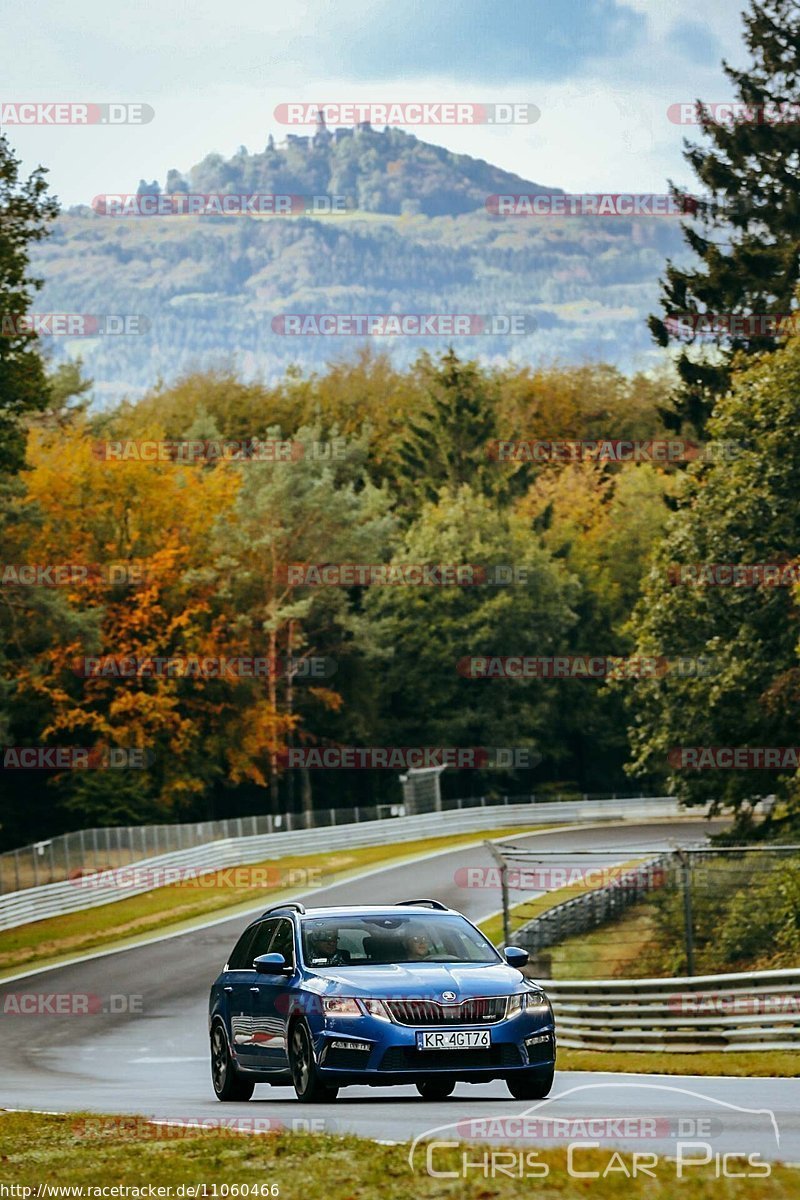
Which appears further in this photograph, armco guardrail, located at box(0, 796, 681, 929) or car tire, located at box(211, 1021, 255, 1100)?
armco guardrail, located at box(0, 796, 681, 929)

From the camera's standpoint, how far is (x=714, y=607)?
40844mm

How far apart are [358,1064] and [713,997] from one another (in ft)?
29.1

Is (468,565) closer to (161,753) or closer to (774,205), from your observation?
(161,753)

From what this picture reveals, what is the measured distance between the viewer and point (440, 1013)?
13.6 meters

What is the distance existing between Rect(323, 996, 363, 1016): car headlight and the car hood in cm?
5

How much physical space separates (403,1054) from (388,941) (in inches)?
52.3

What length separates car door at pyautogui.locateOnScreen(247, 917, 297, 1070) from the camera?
14.6m

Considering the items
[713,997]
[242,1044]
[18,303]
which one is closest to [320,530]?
[18,303]
